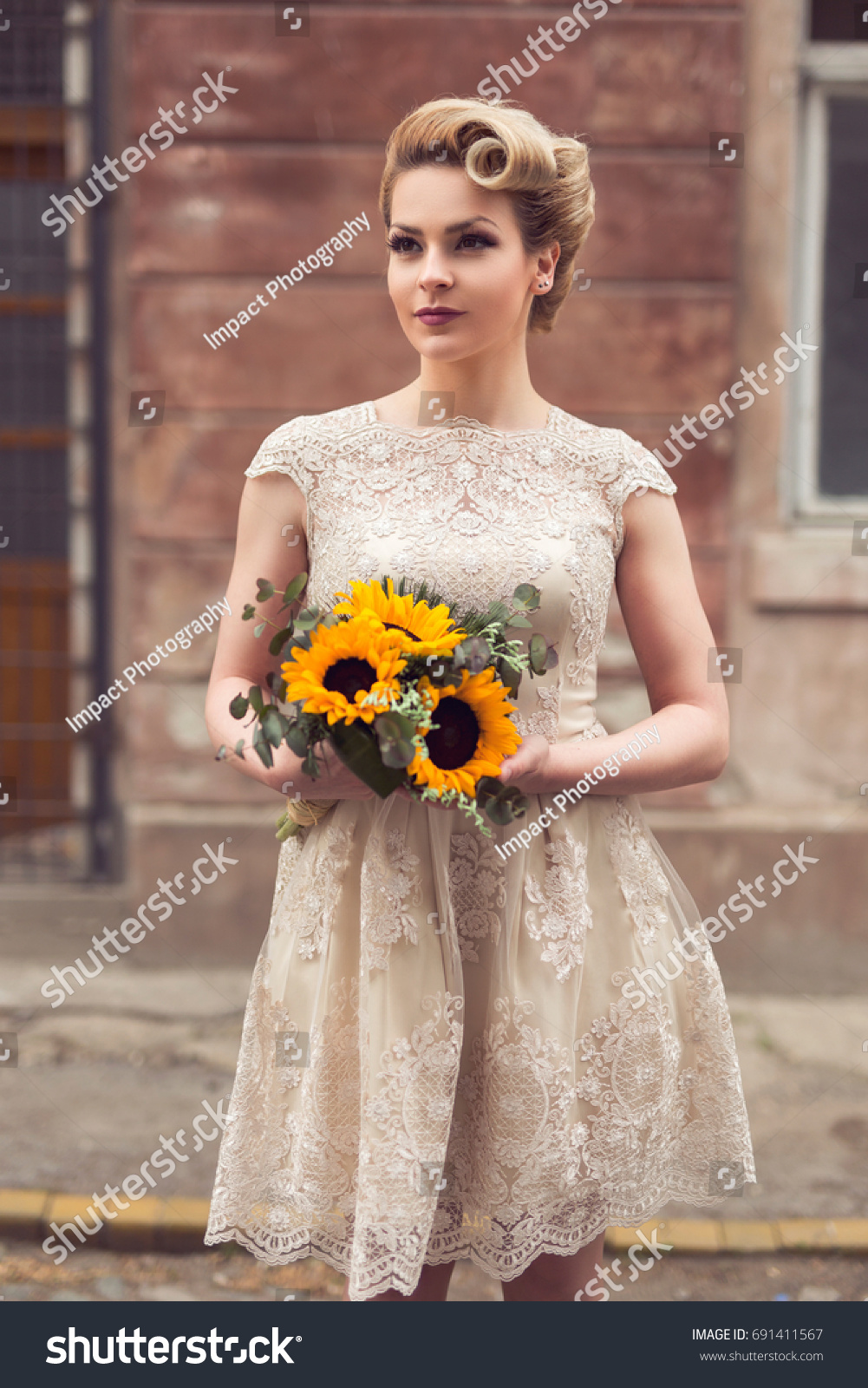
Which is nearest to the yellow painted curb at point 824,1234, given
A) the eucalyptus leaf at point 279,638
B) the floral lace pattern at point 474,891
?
the floral lace pattern at point 474,891

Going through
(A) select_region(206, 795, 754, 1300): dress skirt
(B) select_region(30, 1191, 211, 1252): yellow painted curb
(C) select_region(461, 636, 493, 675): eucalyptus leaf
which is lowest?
(B) select_region(30, 1191, 211, 1252): yellow painted curb

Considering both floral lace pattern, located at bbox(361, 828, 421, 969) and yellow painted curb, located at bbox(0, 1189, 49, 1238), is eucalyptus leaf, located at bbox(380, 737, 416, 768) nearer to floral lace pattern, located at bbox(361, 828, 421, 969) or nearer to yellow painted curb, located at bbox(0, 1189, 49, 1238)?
floral lace pattern, located at bbox(361, 828, 421, 969)

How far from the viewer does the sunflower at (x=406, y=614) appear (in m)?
1.47

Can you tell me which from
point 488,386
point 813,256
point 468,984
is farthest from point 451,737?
point 813,256

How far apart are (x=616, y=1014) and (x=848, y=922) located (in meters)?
3.15

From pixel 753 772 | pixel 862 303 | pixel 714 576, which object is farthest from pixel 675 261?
pixel 753 772

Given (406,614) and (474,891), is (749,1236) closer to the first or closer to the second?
(474,891)

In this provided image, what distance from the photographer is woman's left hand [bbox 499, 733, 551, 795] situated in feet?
5.05

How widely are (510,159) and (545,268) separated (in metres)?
0.22

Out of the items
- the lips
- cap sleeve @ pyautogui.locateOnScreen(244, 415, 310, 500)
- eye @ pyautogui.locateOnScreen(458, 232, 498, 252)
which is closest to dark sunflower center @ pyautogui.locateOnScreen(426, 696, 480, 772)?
cap sleeve @ pyautogui.locateOnScreen(244, 415, 310, 500)

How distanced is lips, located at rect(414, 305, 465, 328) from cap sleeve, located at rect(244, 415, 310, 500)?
248 millimetres

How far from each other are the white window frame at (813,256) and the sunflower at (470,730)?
3539mm

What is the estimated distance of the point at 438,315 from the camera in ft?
5.46

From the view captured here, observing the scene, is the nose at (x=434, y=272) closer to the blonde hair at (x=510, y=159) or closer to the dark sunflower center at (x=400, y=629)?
the blonde hair at (x=510, y=159)
